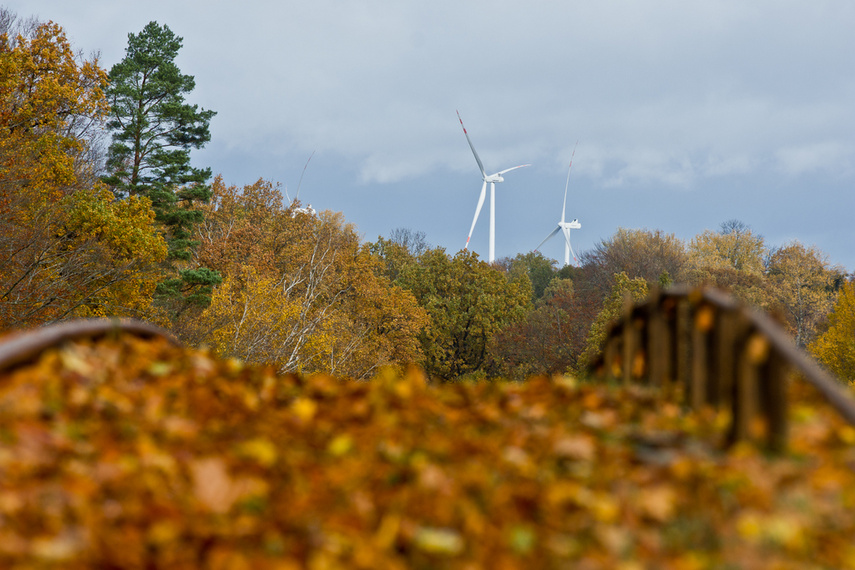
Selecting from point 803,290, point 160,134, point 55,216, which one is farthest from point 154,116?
point 803,290

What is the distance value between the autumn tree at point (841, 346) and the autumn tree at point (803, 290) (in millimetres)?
10779

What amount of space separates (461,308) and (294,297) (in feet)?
37.8

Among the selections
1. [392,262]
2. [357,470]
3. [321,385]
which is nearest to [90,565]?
[357,470]

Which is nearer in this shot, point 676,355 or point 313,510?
point 313,510

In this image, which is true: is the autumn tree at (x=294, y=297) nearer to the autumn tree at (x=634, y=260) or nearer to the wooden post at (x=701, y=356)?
the autumn tree at (x=634, y=260)

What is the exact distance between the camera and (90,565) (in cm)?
210

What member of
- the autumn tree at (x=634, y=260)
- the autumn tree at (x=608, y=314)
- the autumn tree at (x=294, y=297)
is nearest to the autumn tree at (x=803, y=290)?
the autumn tree at (x=634, y=260)

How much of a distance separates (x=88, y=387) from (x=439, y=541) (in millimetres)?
1875

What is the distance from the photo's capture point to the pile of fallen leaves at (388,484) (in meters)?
2.19

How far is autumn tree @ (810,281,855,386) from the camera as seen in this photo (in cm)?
3297

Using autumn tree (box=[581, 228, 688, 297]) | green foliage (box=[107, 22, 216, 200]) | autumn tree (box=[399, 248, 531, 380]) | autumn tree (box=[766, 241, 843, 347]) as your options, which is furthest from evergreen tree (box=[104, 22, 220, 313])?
autumn tree (box=[766, 241, 843, 347])

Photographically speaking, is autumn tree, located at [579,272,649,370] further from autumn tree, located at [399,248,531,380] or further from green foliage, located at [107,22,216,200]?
green foliage, located at [107,22,216,200]

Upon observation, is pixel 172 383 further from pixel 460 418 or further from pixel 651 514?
pixel 651 514

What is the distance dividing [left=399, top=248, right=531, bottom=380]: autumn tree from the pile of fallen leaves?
36845mm
